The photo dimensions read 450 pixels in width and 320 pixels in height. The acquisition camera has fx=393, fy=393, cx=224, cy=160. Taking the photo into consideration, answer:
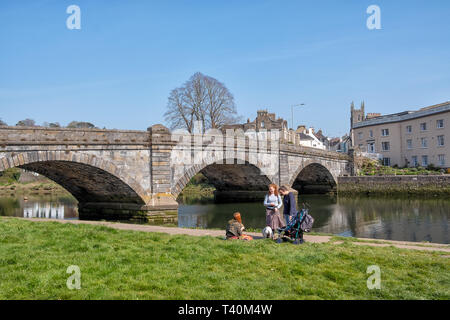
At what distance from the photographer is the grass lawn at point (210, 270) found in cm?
554

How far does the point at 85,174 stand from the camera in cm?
2078

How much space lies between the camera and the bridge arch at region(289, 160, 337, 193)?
41.0 m

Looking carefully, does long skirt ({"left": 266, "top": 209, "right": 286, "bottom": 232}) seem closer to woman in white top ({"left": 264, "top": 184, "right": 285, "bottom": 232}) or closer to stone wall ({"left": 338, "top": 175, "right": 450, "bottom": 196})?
woman in white top ({"left": 264, "top": 184, "right": 285, "bottom": 232})

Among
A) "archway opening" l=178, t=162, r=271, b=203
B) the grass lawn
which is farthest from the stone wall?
the grass lawn

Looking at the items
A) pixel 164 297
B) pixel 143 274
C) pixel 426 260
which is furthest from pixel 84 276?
pixel 426 260

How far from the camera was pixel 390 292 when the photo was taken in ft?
18.5

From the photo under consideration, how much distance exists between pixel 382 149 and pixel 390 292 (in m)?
49.8

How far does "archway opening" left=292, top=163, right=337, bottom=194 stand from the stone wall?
1.45 meters

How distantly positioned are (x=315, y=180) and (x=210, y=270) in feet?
129

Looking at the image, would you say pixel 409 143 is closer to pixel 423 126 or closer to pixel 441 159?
pixel 423 126

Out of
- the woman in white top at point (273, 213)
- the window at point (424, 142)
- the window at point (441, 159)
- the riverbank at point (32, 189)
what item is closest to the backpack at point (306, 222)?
the woman in white top at point (273, 213)

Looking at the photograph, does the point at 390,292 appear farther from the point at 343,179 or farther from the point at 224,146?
the point at 343,179

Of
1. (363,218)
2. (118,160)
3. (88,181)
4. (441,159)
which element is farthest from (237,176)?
(441,159)

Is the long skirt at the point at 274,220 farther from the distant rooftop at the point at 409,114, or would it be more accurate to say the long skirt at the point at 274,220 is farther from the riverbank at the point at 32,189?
the riverbank at the point at 32,189
